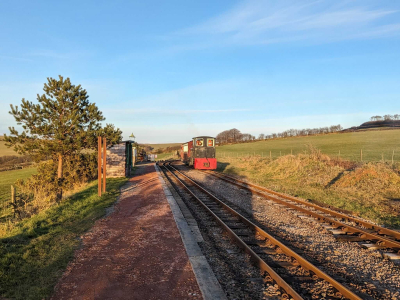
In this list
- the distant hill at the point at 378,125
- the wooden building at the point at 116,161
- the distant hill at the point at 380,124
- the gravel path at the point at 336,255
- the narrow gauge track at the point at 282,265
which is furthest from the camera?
the distant hill at the point at 380,124

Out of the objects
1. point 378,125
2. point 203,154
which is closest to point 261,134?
point 378,125

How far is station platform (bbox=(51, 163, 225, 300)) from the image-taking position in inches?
153

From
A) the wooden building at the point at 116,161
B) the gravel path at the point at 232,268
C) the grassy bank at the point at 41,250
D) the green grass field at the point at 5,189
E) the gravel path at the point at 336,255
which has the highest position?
the wooden building at the point at 116,161

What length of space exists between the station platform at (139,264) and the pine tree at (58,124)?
8.19 metres

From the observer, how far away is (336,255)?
18.1 ft

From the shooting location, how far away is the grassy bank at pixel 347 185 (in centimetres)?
976

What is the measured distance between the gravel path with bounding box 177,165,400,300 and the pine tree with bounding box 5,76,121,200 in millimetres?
10009

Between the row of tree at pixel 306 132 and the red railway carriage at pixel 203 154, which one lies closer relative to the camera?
the red railway carriage at pixel 203 154

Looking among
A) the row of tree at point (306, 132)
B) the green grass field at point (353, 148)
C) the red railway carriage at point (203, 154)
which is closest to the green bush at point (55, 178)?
the red railway carriage at point (203, 154)

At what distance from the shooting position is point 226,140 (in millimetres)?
91812

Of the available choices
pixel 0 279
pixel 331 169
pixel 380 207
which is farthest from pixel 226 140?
pixel 0 279

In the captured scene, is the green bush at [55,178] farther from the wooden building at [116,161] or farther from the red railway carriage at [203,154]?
the red railway carriage at [203,154]

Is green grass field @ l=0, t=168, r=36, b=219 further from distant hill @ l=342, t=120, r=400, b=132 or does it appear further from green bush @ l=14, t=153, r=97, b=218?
distant hill @ l=342, t=120, r=400, b=132

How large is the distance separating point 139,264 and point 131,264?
136mm
